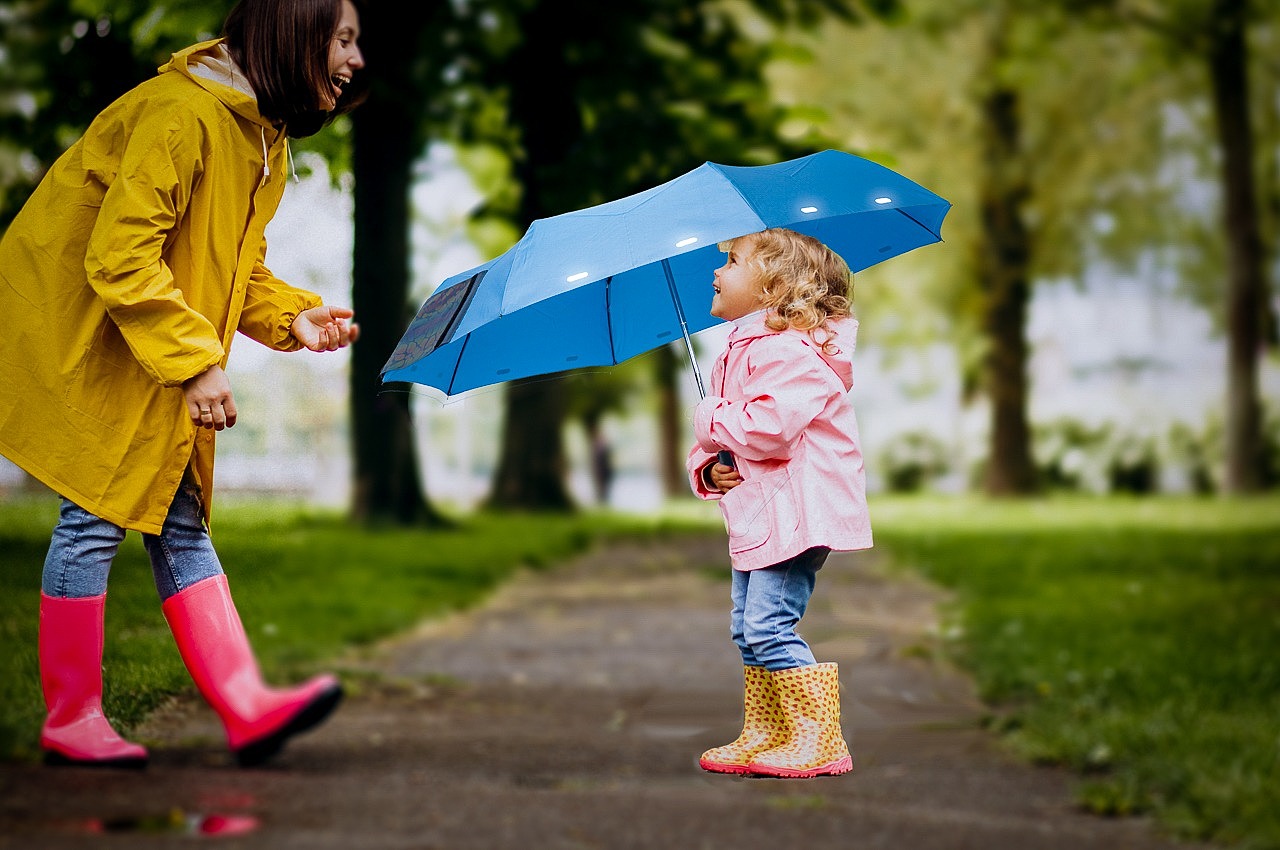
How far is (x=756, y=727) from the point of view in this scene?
213 cm

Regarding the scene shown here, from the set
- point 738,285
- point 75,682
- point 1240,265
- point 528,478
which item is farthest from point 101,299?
point 528,478

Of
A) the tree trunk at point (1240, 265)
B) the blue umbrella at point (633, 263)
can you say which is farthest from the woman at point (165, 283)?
the tree trunk at point (1240, 265)

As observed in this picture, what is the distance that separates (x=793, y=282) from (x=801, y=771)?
0.69m

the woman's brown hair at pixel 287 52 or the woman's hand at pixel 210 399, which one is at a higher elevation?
the woman's brown hair at pixel 287 52

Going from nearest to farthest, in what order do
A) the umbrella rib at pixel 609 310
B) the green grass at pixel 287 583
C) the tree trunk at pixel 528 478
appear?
the umbrella rib at pixel 609 310, the green grass at pixel 287 583, the tree trunk at pixel 528 478

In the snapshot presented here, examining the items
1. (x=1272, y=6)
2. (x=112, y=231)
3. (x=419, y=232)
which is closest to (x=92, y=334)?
(x=112, y=231)

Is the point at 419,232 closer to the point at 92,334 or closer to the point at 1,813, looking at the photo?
the point at 1,813

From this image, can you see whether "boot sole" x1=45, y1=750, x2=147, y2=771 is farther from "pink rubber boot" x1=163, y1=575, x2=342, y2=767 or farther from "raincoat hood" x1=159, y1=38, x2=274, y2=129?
"raincoat hood" x1=159, y1=38, x2=274, y2=129

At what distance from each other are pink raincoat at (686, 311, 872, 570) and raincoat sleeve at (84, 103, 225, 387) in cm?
72

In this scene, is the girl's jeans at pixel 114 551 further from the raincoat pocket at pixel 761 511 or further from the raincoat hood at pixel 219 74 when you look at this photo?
the raincoat pocket at pixel 761 511

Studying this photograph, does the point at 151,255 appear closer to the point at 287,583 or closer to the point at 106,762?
the point at 106,762

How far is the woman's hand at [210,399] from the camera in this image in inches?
75.9

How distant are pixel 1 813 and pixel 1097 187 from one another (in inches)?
1100

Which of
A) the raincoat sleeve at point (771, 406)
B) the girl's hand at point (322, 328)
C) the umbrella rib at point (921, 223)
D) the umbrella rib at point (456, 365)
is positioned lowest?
the raincoat sleeve at point (771, 406)
